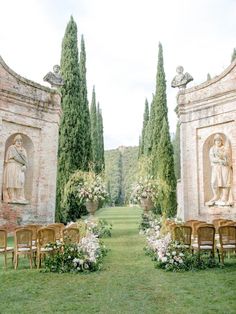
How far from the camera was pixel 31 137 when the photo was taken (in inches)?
502

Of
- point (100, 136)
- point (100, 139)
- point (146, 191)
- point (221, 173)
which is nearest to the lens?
point (221, 173)

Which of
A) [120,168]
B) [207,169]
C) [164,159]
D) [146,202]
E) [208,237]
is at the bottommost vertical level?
[208,237]

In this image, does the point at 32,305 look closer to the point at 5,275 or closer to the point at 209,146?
the point at 5,275

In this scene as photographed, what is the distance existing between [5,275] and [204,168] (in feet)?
27.2

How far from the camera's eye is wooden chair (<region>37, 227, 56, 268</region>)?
7820 millimetres

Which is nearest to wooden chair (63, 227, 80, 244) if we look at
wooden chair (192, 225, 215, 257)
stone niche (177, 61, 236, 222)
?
wooden chair (192, 225, 215, 257)

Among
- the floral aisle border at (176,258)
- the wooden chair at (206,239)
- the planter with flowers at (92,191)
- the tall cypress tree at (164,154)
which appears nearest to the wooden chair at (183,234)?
the floral aisle border at (176,258)

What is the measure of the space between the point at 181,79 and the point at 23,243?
8919 mm

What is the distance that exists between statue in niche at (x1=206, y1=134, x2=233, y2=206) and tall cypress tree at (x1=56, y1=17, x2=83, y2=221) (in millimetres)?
7113

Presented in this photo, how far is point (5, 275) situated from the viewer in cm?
702

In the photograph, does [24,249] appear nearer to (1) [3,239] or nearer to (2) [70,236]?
(1) [3,239]

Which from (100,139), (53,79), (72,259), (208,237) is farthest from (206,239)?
(100,139)

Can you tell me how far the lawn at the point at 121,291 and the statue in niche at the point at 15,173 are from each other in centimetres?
436

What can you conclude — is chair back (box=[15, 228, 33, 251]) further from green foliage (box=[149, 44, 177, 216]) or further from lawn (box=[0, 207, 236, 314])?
A: green foliage (box=[149, 44, 177, 216])
